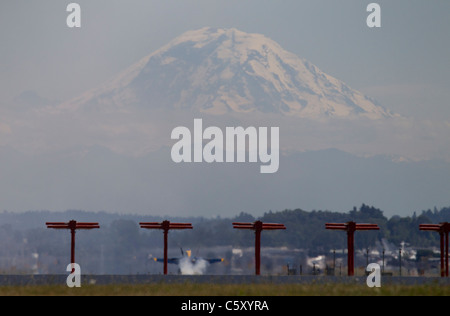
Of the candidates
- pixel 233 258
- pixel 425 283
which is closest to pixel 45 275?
pixel 425 283

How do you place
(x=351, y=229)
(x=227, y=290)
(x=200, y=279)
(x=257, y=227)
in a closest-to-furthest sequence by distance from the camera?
(x=227, y=290) < (x=200, y=279) < (x=257, y=227) < (x=351, y=229)

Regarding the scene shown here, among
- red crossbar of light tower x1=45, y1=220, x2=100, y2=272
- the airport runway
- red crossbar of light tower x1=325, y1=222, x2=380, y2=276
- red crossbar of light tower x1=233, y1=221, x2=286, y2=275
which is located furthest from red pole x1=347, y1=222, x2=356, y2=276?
red crossbar of light tower x1=45, y1=220, x2=100, y2=272

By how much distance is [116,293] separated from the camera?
3969cm

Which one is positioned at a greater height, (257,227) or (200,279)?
(257,227)

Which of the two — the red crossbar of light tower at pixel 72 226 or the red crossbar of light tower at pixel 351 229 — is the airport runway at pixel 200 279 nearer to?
the red crossbar of light tower at pixel 351 229

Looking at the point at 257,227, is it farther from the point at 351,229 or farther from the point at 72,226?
the point at 72,226

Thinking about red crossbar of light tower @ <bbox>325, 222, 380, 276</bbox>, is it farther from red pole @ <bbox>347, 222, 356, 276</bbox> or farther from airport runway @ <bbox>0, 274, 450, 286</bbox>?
airport runway @ <bbox>0, 274, 450, 286</bbox>

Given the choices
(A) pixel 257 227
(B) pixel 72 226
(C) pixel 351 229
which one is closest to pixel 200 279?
(A) pixel 257 227

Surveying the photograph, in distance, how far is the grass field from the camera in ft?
128

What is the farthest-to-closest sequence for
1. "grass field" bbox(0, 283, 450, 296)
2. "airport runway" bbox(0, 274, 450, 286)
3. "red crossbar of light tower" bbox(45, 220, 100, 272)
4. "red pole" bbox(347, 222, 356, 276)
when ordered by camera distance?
"red crossbar of light tower" bbox(45, 220, 100, 272) < "red pole" bbox(347, 222, 356, 276) < "airport runway" bbox(0, 274, 450, 286) < "grass field" bbox(0, 283, 450, 296)

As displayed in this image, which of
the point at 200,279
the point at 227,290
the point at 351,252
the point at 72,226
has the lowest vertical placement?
the point at 227,290

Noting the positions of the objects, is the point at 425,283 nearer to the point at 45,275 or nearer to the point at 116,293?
the point at 116,293

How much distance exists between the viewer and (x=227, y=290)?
40.4 metres

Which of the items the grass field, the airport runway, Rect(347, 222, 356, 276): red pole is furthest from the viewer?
Rect(347, 222, 356, 276): red pole
